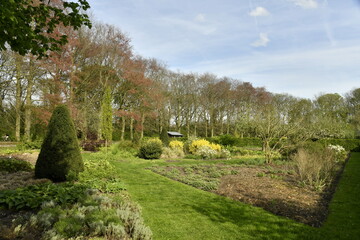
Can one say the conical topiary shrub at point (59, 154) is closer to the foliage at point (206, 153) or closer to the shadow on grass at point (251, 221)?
the shadow on grass at point (251, 221)

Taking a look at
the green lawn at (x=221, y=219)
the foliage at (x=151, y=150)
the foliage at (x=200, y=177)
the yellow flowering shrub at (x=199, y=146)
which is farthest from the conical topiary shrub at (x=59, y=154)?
the yellow flowering shrub at (x=199, y=146)

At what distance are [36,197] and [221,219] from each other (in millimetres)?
3633

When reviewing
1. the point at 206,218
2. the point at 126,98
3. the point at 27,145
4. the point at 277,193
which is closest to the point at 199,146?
the point at 277,193

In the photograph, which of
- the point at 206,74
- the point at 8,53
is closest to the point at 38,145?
the point at 8,53

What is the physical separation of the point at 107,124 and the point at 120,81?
9.47 m

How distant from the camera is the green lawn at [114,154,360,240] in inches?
158

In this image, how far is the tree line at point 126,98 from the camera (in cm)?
1741

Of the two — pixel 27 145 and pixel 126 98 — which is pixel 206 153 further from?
pixel 126 98

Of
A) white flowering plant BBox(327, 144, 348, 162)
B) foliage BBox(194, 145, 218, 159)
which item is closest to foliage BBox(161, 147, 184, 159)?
foliage BBox(194, 145, 218, 159)

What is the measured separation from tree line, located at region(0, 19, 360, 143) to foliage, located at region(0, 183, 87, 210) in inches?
110

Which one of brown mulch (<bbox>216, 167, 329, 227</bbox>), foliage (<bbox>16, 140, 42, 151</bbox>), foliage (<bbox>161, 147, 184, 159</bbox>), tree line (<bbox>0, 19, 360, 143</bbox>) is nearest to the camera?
brown mulch (<bbox>216, 167, 329, 227</bbox>)

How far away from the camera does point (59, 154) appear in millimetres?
6828

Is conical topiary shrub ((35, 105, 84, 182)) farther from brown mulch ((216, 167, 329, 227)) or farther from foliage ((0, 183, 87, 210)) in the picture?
brown mulch ((216, 167, 329, 227))

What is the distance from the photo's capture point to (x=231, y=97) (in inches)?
1473
